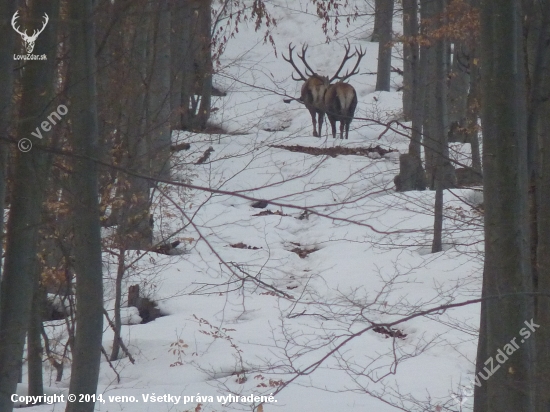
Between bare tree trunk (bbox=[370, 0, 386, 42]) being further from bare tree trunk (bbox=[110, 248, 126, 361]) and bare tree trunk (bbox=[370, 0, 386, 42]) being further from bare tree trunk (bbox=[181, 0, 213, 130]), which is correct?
bare tree trunk (bbox=[110, 248, 126, 361])

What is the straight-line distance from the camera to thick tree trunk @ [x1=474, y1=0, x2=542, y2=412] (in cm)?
268

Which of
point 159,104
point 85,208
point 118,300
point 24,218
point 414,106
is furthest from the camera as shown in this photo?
point 414,106

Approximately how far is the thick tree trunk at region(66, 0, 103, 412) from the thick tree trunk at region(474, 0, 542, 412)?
1776mm

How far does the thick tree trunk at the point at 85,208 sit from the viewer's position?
10.7 feet

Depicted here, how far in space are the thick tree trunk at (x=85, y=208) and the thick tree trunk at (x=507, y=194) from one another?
5.83ft

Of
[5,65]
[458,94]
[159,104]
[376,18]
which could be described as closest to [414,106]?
[159,104]

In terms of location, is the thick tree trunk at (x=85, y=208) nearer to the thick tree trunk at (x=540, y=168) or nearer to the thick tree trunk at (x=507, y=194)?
the thick tree trunk at (x=507, y=194)

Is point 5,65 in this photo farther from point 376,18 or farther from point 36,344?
point 376,18

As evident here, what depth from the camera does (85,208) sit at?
3303mm

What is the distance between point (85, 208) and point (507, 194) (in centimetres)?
190

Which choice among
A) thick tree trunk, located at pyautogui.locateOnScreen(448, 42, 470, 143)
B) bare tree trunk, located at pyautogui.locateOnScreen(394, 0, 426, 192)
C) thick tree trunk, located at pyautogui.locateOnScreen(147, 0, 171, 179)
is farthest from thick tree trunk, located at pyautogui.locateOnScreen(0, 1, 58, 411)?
thick tree trunk, located at pyautogui.locateOnScreen(448, 42, 470, 143)

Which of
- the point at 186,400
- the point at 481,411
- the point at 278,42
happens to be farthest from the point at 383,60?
the point at 481,411

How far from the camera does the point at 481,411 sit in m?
3.68

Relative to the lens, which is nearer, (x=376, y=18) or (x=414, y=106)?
(x=414, y=106)
